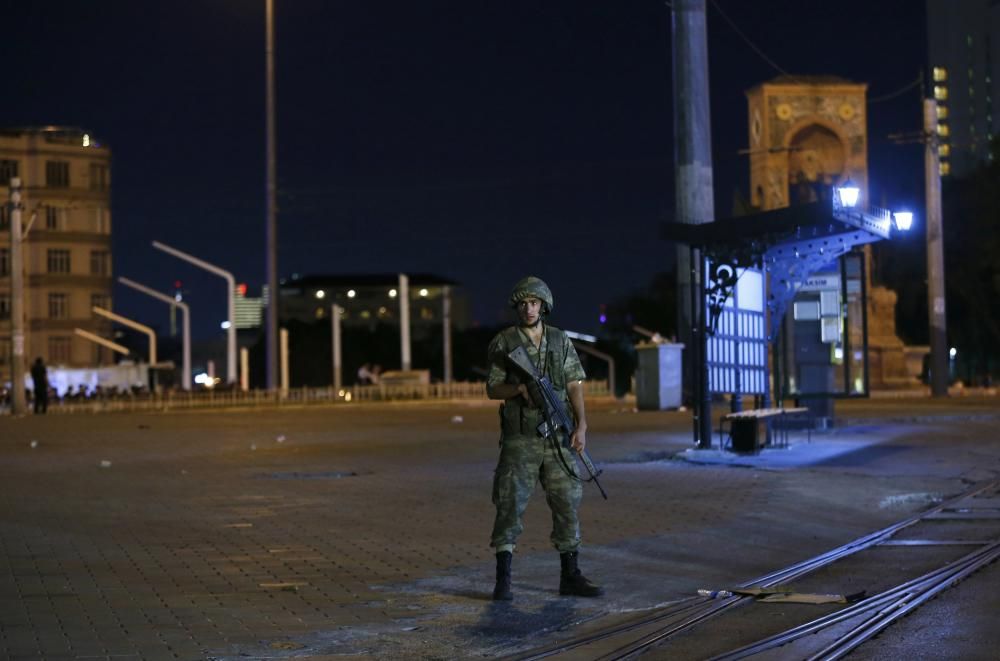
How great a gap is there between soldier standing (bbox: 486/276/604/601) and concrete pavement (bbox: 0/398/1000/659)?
1.50 ft

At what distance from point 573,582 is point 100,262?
83.8 meters

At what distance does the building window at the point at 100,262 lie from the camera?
89.1 meters

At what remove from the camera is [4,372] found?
287 ft

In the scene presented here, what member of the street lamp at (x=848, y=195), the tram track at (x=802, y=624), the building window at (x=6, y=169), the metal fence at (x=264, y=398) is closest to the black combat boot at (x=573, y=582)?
the tram track at (x=802, y=624)

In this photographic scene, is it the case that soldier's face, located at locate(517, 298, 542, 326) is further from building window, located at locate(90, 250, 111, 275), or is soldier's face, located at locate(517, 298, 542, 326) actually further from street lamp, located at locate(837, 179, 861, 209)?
building window, located at locate(90, 250, 111, 275)

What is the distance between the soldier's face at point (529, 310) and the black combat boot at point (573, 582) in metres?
1.47

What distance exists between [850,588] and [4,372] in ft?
274

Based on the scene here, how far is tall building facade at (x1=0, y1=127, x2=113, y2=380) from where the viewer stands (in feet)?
282

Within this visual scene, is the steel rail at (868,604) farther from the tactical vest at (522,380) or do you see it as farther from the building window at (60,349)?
the building window at (60,349)

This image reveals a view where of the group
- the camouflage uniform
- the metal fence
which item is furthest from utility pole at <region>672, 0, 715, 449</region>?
the metal fence

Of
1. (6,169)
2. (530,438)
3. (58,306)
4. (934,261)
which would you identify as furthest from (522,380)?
(58,306)

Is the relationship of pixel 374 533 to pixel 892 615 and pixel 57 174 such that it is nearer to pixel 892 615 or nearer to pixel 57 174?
pixel 892 615

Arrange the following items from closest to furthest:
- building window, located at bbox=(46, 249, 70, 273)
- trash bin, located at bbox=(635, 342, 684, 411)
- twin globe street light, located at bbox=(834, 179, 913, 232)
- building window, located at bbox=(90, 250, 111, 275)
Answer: twin globe street light, located at bbox=(834, 179, 913, 232), trash bin, located at bbox=(635, 342, 684, 411), building window, located at bbox=(46, 249, 70, 273), building window, located at bbox=(90, 250, 111, 275)

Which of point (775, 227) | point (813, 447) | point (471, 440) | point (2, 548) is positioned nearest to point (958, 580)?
point (2, 548)
